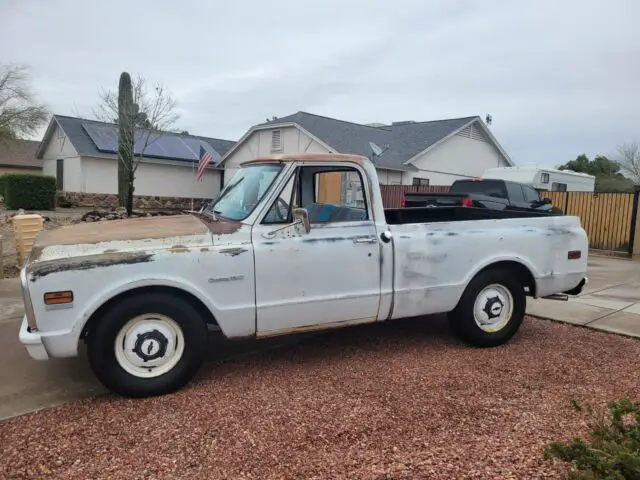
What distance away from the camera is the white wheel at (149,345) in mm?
3727

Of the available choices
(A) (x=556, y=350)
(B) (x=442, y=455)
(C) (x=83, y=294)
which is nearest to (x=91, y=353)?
(C) (x=83, y=294)

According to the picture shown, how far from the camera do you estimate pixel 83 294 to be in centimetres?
352

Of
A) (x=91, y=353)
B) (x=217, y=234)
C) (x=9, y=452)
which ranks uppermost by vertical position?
(x=217, y=234)

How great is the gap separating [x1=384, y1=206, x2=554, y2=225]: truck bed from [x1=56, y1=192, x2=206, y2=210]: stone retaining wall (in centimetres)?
Result: 2258

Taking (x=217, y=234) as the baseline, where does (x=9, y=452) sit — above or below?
below

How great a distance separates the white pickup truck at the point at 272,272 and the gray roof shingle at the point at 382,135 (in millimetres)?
16872

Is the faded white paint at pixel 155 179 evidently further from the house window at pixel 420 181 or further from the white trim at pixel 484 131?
Answer: the white trim at pixel 484 131

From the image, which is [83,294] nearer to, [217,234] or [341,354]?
[217,234]

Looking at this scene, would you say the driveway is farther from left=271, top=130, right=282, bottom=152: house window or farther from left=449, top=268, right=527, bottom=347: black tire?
left=271, top=130, right=282, bottom=152: house window

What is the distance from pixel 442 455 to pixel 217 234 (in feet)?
7.32

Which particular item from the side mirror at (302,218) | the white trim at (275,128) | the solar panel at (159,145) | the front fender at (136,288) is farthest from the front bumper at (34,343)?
the solar panel at (159,145)

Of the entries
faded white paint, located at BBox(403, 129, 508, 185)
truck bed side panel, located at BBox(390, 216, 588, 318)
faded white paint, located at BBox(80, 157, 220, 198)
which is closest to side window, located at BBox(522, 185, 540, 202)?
truck bed side panel, located at BBox(390, 216, 588, 318)

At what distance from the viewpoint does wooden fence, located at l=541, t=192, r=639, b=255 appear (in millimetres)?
13719

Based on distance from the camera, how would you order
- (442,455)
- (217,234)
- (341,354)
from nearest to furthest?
(442,455) → (217,234) → (341,354)
